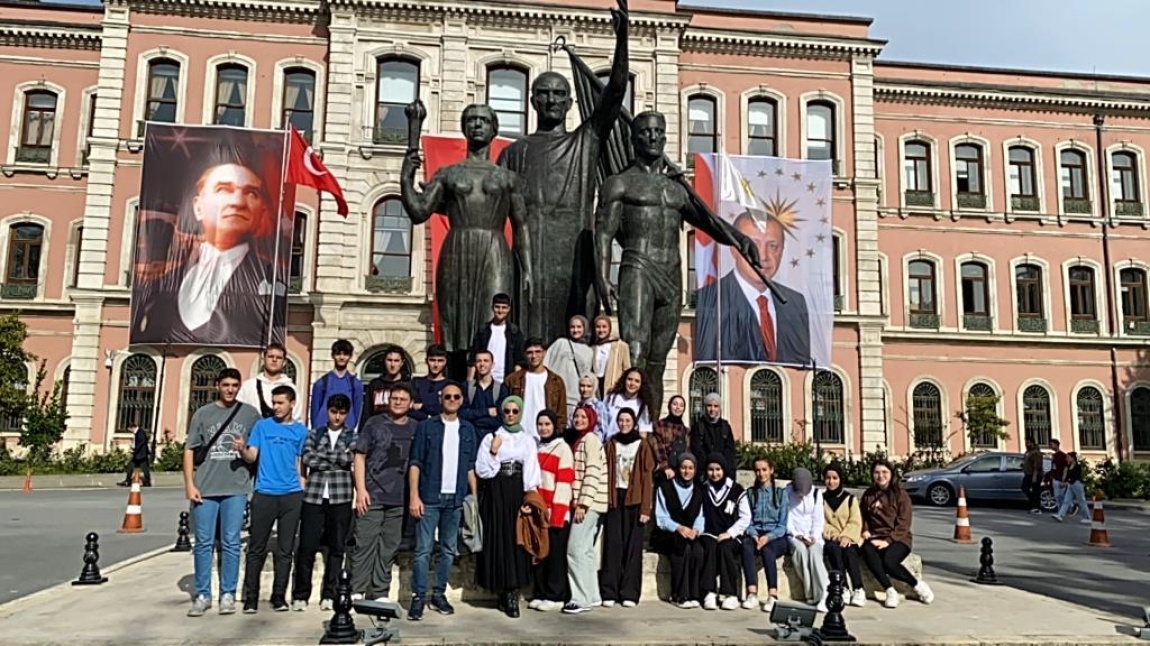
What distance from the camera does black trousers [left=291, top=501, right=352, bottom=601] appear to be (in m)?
6.79

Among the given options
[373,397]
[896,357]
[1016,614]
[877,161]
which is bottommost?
[1016,614]

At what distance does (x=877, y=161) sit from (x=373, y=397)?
29874mm

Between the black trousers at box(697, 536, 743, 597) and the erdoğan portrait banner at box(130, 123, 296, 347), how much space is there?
65.6 feet

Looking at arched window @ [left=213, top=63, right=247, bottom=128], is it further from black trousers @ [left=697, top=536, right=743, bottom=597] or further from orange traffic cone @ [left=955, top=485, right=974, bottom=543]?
black trousers @ [left=697, top=536, right=743, bottom=597]

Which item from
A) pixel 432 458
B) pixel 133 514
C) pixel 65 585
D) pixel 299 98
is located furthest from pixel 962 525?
pixel 299 98

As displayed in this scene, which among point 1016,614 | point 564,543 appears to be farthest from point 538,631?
point 1016,614

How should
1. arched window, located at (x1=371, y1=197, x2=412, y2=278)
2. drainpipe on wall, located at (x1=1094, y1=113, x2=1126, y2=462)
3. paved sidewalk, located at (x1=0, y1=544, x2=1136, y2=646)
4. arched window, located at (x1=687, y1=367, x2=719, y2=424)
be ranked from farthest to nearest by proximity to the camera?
drainpipe on wall, located at (x1=1094, y1=113, x2=1126, y2=462) < arched window, located at (x1=687, y1=367, x2=719, y2=424) < arched window, located at (x1=371, y1=197, x2=412, y2=278) < paved sidewalk, located at (x1=0, y1=544, x2=1136, y2=646)

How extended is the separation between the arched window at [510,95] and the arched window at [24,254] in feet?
50.5

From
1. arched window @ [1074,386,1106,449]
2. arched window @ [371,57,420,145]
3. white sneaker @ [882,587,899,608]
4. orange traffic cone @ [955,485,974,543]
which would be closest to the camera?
white sneaker @ [882,587,899,608]

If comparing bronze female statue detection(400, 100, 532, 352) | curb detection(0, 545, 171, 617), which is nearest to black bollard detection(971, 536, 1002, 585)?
bronze female statue detection(400, 100, 532, 352)

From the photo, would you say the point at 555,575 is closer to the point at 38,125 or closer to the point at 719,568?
the point at 719,568

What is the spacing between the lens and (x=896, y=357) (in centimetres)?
3241

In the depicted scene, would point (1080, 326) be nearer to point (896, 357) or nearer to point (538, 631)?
point (896, 357)

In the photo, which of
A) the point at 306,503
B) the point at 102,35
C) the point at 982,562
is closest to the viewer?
the point at 306,503
